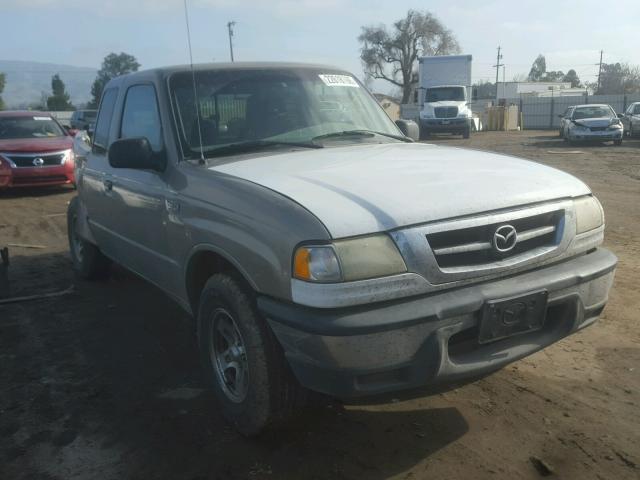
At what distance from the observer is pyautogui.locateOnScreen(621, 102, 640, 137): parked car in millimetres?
24594

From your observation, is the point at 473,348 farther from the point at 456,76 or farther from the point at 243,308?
the point at 456,76

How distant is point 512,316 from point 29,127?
43.3ft

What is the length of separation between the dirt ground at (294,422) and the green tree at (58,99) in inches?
2400

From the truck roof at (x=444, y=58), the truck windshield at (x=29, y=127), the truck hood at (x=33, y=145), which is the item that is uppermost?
the truck roof at (x=444, y=58)

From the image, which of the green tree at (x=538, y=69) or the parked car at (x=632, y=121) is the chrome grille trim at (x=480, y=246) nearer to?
the parked car at (x=632, y=121)

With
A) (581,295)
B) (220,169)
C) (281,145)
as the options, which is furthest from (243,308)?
(581,295)

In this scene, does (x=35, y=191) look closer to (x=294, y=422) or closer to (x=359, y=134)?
(x=359, y=134)

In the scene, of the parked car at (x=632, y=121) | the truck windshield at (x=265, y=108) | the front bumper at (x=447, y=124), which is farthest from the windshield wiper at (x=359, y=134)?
the front bumper at (x=447, y=124)

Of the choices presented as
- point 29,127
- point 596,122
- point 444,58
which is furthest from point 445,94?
point 29,127

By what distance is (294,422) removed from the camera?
11.2 feet

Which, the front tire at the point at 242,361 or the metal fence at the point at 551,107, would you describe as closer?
the front tire at the point at 242,361

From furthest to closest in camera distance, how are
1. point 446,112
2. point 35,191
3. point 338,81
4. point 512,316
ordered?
point 446,112, point 35,191, point 338,81, point 512,316

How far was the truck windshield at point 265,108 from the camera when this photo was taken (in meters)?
3.97

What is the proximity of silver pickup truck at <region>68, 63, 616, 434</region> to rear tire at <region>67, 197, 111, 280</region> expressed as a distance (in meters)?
2.18
